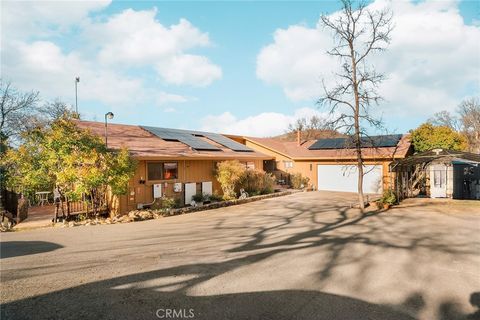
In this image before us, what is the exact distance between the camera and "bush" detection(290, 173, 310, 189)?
27953mm

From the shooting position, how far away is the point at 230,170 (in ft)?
66.0

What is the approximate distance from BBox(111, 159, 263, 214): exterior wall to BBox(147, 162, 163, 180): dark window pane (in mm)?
242

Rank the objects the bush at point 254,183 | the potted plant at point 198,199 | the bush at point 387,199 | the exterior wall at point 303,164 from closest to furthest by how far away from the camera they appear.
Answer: the bush at point 387,199 → the potted plant at point 198,199 → the bush at point 254,183 → the exterior wall at point 303,164

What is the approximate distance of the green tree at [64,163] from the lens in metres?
12.9

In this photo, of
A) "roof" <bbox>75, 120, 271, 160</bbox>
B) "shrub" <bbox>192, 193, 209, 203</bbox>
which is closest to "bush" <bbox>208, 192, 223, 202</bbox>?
"shrub" <bbox>192, 193, 209, 203</bbox>

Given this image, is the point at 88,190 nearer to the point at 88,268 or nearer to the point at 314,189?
the point at 88,268

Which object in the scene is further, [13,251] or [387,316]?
[13,251]

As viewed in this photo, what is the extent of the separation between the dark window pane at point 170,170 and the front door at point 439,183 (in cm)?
1923

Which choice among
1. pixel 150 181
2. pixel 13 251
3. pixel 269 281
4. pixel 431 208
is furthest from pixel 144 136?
pixel 431 208

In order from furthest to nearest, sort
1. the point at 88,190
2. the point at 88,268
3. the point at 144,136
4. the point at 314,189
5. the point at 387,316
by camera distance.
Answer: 1. the point at 314,189
2. the point at 144,136
3. the point at 88,190
4. the point at 88,268
5. the point at 387,316

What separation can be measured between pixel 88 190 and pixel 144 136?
8847mm

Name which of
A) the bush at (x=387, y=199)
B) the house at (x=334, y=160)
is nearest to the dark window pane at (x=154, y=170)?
the house at (x=334, y=160)

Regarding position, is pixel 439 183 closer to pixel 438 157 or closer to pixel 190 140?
pixel 438 157

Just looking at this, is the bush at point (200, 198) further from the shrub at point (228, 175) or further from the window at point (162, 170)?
the window at point (162, 170)
